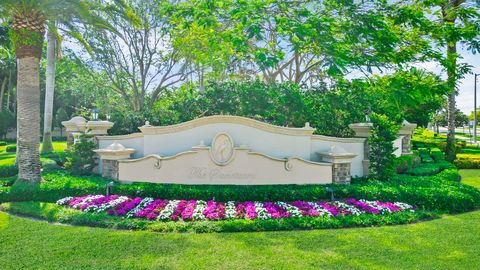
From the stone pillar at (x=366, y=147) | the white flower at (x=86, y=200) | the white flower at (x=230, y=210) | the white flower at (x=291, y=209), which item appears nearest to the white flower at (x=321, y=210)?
the white flower at (x=291, y=209)

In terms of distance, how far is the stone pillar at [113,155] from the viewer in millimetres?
10508

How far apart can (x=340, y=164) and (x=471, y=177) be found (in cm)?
931

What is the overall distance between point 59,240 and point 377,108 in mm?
12657

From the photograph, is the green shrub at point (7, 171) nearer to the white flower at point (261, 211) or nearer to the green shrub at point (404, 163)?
the white flower at point (261, 211)

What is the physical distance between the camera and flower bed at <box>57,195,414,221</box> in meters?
7.67

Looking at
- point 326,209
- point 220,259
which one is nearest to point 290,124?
point 326,209

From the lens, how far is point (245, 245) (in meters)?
6.05

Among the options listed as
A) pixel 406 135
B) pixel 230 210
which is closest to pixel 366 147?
pixel 406 135

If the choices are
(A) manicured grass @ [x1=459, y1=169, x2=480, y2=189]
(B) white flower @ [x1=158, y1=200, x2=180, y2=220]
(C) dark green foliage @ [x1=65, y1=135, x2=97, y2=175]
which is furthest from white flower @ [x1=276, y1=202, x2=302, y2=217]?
(A) manicured grass @ [x1=459, y1=169, x2=480, y2=189]

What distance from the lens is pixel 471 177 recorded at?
15.3 meters

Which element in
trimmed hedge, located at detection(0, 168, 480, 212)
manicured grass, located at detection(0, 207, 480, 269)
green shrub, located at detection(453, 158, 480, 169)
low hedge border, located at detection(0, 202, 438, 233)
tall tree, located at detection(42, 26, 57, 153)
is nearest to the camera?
manicured grass, located at detection(0, 207, 480, 269)

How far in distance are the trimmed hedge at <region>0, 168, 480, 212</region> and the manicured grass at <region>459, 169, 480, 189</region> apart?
4582 millimetres

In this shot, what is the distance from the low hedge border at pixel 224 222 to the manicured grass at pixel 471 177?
7210mm

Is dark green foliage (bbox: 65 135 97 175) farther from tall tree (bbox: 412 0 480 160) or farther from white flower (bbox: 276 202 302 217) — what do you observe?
tall tree (bbox: 412 0 480 160)
